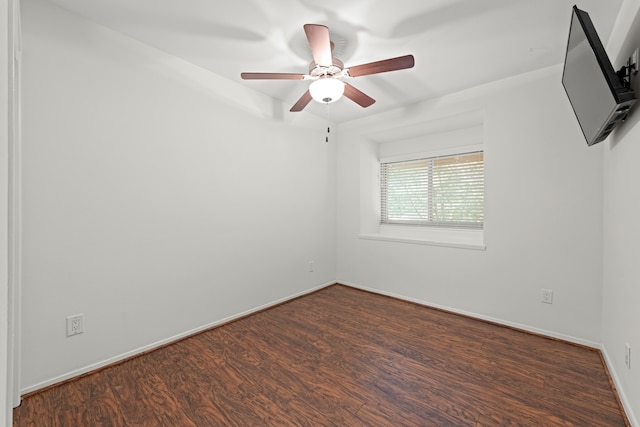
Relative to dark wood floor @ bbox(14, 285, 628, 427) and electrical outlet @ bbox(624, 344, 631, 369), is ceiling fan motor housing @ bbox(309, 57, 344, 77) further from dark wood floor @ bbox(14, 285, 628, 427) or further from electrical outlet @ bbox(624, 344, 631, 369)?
electrical outlet @ bbox(624, 344, 631, 369)

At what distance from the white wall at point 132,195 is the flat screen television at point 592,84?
8.36 feet

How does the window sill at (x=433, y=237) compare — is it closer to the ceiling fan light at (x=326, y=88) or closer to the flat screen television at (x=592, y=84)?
the flat screen television at (x=592, y=84)

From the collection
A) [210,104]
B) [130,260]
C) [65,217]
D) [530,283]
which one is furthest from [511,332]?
[65,217]

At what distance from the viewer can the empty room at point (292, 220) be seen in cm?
167

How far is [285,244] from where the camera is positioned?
3.43m

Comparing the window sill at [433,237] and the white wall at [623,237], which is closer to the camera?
the white wall at [623,237]

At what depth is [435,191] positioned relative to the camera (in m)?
3.84

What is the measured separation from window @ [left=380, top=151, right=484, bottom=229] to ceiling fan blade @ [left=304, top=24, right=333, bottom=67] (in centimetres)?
238

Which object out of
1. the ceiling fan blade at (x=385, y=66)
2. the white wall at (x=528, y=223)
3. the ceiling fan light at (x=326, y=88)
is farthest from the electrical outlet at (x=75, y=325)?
the white wall at (x=528, y=223)

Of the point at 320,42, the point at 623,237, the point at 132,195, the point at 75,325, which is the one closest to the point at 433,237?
the point at 623,237

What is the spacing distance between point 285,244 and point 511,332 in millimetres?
2419

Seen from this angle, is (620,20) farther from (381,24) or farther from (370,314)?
(370,314)

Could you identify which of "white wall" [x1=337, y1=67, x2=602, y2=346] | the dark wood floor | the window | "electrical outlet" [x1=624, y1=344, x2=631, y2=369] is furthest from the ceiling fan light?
"electrical outlet" [x1=624, y1=344, x2=631, y2=369]

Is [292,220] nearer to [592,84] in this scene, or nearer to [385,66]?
[385,66]
